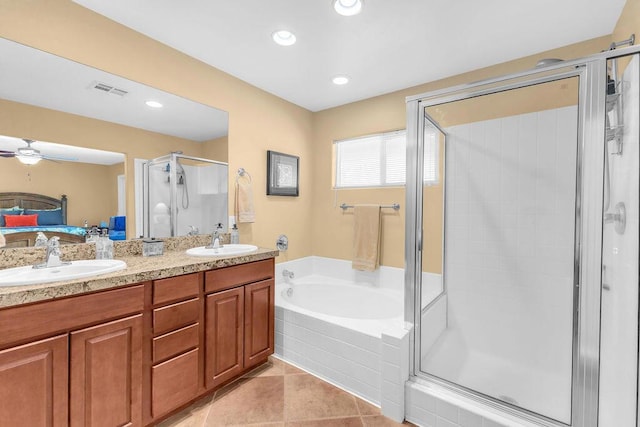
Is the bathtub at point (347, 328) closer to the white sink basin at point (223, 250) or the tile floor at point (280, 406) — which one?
the tile floor at point (280, 406)

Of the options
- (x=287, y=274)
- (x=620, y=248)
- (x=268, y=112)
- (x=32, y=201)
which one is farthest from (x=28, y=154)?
(x=620, y=248)

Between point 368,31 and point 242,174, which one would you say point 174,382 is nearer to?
point 242,174

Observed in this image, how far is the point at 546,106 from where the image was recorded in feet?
6.81

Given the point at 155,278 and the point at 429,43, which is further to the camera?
the point at 429,43

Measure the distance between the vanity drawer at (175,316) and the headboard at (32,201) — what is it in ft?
2.68

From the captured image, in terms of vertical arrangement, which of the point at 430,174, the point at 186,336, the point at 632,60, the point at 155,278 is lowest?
the point at 186,336

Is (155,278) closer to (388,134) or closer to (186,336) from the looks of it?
(186,336)

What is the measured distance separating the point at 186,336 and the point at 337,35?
2.12 m

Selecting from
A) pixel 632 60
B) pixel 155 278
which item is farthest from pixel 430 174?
pixel 155 278

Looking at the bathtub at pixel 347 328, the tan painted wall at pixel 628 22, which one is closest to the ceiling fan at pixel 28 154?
the bathtub at pixel 347 328

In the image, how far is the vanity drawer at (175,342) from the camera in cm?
151

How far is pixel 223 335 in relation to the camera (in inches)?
72.0

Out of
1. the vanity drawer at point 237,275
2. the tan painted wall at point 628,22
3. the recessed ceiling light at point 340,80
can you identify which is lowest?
the vanity drawer at point 237,275

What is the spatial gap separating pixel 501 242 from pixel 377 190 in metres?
1.18
